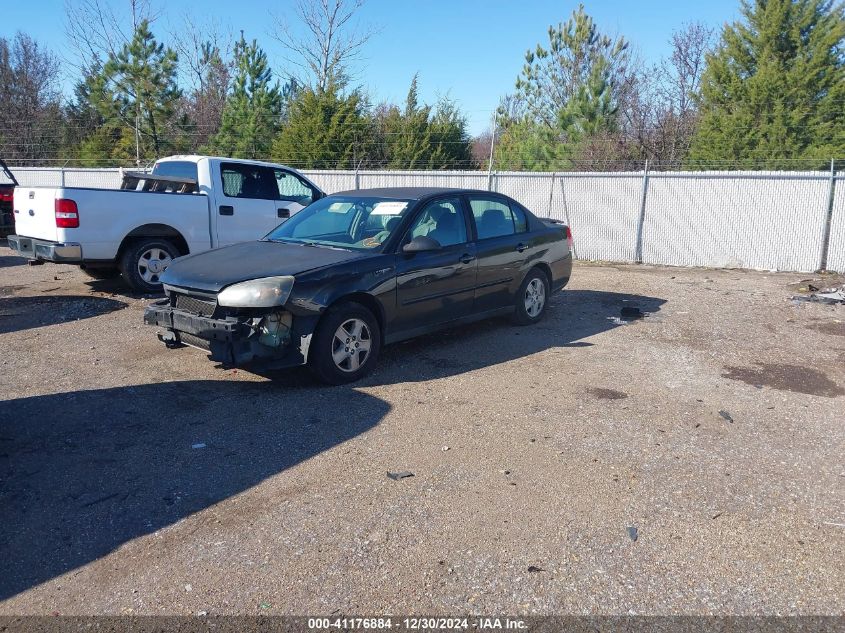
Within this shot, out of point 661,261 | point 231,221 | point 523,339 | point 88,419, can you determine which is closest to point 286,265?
point 88,419

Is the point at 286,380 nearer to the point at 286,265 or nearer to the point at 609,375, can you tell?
the point at 286,265

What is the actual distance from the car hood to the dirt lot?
0.90m

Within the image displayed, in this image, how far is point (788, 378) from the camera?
6379 millimetres

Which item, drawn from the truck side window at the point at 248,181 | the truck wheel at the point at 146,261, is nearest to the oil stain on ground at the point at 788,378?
the truck side window at the point at 248,181

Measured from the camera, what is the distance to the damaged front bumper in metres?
5.37

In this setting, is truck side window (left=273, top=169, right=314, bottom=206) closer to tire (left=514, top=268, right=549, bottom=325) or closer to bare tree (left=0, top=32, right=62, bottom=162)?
tire (left=514, top=268, right=549, bottom=325)

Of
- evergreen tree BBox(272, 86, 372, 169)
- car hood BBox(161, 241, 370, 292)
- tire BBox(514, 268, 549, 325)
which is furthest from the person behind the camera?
evergreen tree BBox(272, 86, 372, 169)

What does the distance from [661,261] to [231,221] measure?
8998 mm

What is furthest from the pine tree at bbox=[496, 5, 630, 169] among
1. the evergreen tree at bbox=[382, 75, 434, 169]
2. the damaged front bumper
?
the damaged front bumper

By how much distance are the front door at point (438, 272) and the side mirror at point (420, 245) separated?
8cm

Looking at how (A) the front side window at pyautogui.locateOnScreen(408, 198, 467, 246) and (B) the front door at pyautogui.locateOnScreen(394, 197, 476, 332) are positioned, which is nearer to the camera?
(B) the front door at pyautogui.locateOnScreen(394, 197, 476, 332)

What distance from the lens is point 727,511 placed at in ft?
12.6

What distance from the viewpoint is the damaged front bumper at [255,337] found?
5367mm

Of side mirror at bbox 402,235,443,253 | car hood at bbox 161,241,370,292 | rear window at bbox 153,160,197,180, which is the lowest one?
car hood at bbox 161,241,370,292
